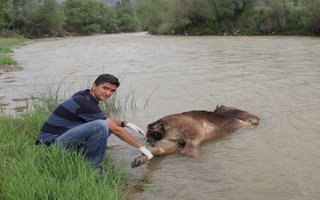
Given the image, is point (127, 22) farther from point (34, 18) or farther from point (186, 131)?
point (186, 131)

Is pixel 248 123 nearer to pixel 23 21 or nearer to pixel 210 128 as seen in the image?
pixel 210 128

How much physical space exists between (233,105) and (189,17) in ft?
145

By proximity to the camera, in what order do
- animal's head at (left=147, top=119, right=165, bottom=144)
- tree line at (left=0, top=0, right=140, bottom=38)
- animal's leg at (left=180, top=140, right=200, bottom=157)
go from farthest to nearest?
tree line at (left=0, top=0, right=140, bottom=38) → animal's head at (left=147, top=119, right=165, bottom=144) → animal's leg at (left=180, top=140, right=200, bottom=157)

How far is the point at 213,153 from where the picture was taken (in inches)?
228

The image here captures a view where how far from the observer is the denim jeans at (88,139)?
4562 millimetres

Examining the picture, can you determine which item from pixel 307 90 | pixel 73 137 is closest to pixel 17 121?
pixel 73 137

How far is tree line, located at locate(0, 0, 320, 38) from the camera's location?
4062 cm

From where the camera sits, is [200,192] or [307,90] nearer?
[200,192]

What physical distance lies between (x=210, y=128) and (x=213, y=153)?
0.67 metres

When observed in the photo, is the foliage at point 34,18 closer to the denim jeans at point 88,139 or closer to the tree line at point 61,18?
the tree line at point 61,18

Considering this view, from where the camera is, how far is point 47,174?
4.03m

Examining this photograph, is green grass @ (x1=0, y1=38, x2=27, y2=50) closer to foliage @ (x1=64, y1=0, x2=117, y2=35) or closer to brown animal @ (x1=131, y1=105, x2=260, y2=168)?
brown animal @ (x1=131, y1=105, x2=260, y2=168)

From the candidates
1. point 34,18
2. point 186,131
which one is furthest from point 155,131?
point 34,18

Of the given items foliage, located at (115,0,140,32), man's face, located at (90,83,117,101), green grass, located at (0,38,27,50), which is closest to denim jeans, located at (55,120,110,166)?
man's face, located at (90,83,117,101)
